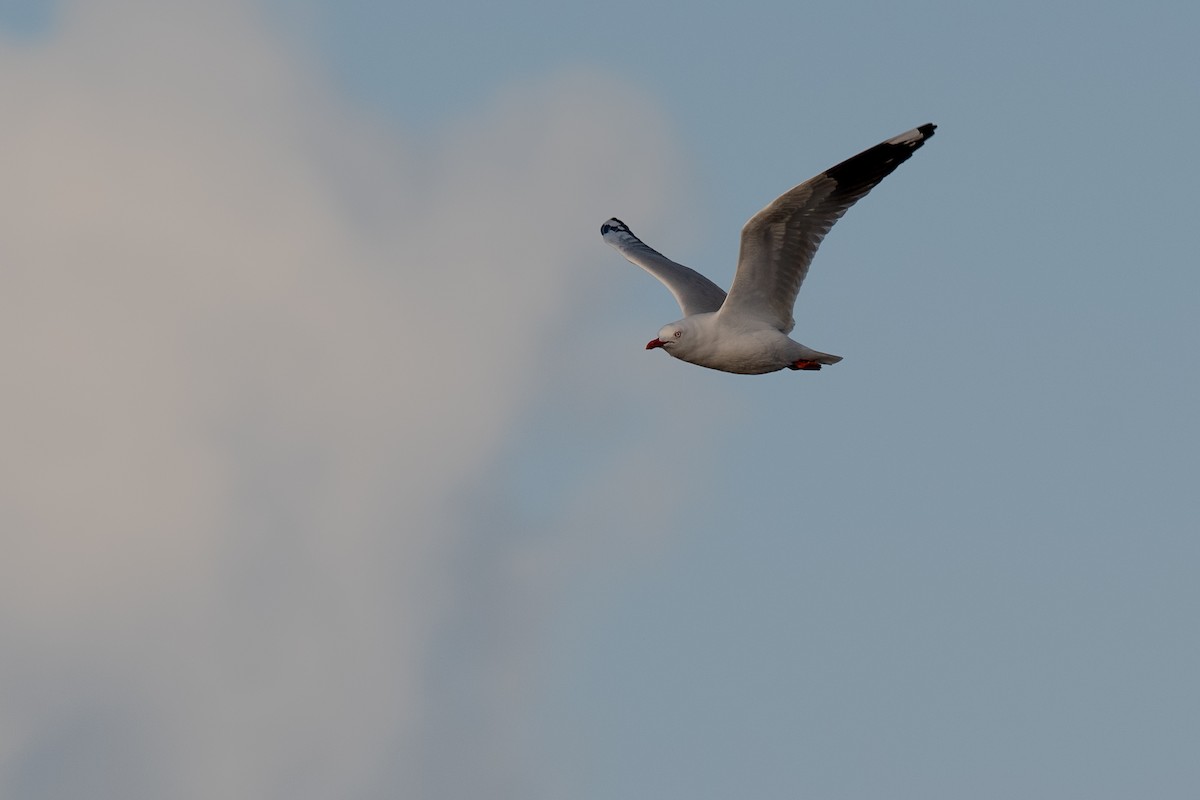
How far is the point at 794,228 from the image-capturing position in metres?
27.4

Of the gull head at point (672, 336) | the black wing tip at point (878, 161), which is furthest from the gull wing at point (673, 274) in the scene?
the black wing tip at point (878, 161)

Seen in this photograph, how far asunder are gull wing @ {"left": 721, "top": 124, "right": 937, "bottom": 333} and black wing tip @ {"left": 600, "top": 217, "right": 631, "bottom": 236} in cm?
1062

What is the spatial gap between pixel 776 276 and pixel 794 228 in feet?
2.90

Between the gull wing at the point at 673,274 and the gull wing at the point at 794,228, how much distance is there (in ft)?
9.19

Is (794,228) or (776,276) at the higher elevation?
(794,228)

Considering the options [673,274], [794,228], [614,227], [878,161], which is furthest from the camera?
[614,227]

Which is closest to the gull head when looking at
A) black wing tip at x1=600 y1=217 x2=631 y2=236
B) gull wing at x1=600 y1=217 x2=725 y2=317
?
gull wing at x1=600 y1=217 x2=725 y2=317

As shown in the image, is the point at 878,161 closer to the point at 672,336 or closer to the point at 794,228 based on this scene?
the point at 794,228

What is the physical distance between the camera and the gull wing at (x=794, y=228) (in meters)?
26.8

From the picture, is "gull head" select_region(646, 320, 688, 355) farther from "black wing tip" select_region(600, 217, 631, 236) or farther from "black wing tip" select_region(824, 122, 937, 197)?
"black wing tip" select_region(600, 217, 631, 236)

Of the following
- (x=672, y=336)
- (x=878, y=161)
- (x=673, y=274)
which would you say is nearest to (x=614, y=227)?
(x=673, y=274)

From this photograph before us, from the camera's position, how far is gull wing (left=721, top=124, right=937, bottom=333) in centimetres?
2684

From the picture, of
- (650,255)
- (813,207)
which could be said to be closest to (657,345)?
(813,207)

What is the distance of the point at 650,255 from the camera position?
36.1 metres
